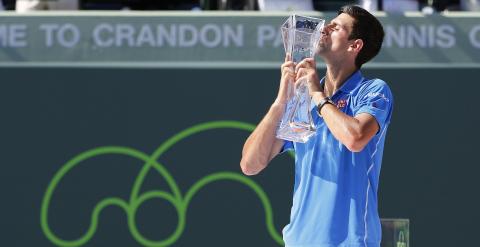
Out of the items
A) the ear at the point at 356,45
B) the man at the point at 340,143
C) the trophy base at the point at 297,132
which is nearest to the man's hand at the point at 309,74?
the man at the point at 340,143

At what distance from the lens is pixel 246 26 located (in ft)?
20.4

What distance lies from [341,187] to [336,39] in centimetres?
52

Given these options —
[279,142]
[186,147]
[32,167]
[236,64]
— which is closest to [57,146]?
[32,167]

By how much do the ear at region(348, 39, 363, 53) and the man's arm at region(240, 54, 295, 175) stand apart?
23 centimetres

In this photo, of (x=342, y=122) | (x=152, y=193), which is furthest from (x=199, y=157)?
(x=342, y=122)

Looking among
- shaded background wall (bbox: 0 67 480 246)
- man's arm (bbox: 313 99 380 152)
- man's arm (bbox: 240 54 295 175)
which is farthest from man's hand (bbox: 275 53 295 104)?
shaded background wall (bbox: 0 67 480 246)

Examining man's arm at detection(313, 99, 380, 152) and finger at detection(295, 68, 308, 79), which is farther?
finger at detection(295, 68, 308, 79)

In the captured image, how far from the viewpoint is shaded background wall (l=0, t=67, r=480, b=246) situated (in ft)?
20.4

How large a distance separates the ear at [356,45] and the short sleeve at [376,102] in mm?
144

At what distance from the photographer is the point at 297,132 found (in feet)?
11.0

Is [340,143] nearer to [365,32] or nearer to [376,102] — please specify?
[376,102]

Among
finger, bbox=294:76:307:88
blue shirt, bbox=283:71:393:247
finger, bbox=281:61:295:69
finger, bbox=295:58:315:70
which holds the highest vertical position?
finger, bbox=295:58:315:70

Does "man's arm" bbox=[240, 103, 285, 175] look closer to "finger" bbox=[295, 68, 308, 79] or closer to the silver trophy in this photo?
the silver trophy

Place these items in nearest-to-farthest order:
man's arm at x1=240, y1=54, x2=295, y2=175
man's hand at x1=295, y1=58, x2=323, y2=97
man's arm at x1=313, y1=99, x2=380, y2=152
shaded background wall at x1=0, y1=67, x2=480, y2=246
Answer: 1. man's arm at x1=313, y1=99, x2=380, y2=152
2. man's hand at x1=295, y1=58, x2=323, y2=97
3. man's arm at x1=240, y1=54, x2=295, y2=175
4. shaded background wall at x1=0, y1=67, x2=480, y2=246
